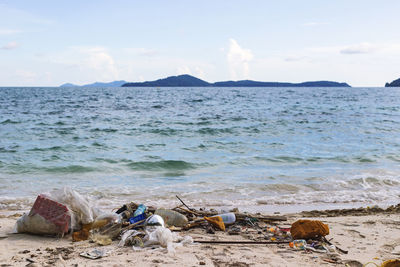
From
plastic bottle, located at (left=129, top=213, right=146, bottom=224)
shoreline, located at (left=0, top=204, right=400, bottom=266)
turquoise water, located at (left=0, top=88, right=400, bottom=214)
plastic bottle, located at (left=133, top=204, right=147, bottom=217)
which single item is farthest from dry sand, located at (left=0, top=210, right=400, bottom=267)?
turquoise water, located at (left=0, top=88, right=400, bottom=214)

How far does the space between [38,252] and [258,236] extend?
2665 millimetres

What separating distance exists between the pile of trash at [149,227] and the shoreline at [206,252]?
99 millimetres

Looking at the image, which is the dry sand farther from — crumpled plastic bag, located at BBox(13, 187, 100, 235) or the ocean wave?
the ocean wave

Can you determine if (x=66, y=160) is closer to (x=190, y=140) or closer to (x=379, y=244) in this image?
(x=190, y=140)

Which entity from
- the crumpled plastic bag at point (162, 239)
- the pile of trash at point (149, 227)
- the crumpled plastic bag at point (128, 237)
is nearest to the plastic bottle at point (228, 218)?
the pile of trash at point (149, 227)

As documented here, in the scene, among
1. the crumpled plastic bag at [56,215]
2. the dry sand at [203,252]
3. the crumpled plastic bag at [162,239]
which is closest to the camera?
the dry sand at [203,252]

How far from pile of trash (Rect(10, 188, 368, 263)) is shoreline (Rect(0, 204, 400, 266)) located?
0.10m

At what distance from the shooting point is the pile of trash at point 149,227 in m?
4.24

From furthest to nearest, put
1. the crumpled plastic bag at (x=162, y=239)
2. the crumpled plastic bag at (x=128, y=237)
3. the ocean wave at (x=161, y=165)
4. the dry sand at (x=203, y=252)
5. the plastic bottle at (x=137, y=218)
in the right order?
the ocean wave at (x=161, y=165) < the plastic bottle at (x=137, y=218) < the crumpled plastic bag at (x=128, y=237) < the crumpled plastic bag at (x=162, y=239) < the dry sand at (x=203, y=252)

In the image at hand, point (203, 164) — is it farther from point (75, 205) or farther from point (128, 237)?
point (128, 237)

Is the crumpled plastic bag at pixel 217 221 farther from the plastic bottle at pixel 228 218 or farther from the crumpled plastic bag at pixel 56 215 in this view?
the crumpled plastic bag at pixel 56 215

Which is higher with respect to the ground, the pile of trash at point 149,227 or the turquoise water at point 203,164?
the pile of trash at point 149,227

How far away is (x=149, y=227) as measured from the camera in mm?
4562

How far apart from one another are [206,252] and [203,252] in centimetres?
3
